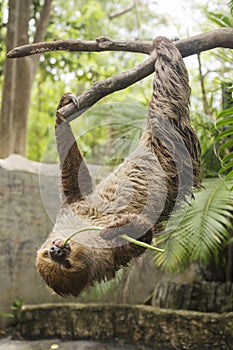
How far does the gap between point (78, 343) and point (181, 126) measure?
299cm

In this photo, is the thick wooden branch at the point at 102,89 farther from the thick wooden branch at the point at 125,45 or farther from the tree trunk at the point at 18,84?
the tree trunk at the point at 18,84

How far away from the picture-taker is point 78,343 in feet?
15.9

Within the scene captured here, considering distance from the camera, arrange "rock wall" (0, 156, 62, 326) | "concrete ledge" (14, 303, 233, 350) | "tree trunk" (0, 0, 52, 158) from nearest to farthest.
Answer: "concrete ledge" (14, 303, 233, 350)
"rock wall" (0, 156, 62, 326)
"tree trunk" (0, 0, 52, 158)

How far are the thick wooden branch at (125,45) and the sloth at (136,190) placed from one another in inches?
3.2

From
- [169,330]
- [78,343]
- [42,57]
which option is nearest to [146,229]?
[169,330]

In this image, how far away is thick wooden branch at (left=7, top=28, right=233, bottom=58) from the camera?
2.45m

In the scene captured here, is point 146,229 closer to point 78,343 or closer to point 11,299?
point 78,343

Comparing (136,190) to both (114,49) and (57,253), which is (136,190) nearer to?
(57,253)

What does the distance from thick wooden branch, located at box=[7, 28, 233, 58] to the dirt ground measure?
3.04m

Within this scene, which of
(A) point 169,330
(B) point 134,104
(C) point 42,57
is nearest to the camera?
(A) point 169,330

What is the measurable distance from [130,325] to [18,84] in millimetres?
3435

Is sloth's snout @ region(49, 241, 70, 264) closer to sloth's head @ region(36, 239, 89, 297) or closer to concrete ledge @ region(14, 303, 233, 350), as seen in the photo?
sloth's head @ region(36, 239, 89, 297)

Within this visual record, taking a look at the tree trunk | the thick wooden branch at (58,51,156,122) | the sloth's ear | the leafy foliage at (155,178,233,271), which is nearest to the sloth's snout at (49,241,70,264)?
the sloth's ear

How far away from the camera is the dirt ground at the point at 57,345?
15.3 ft
